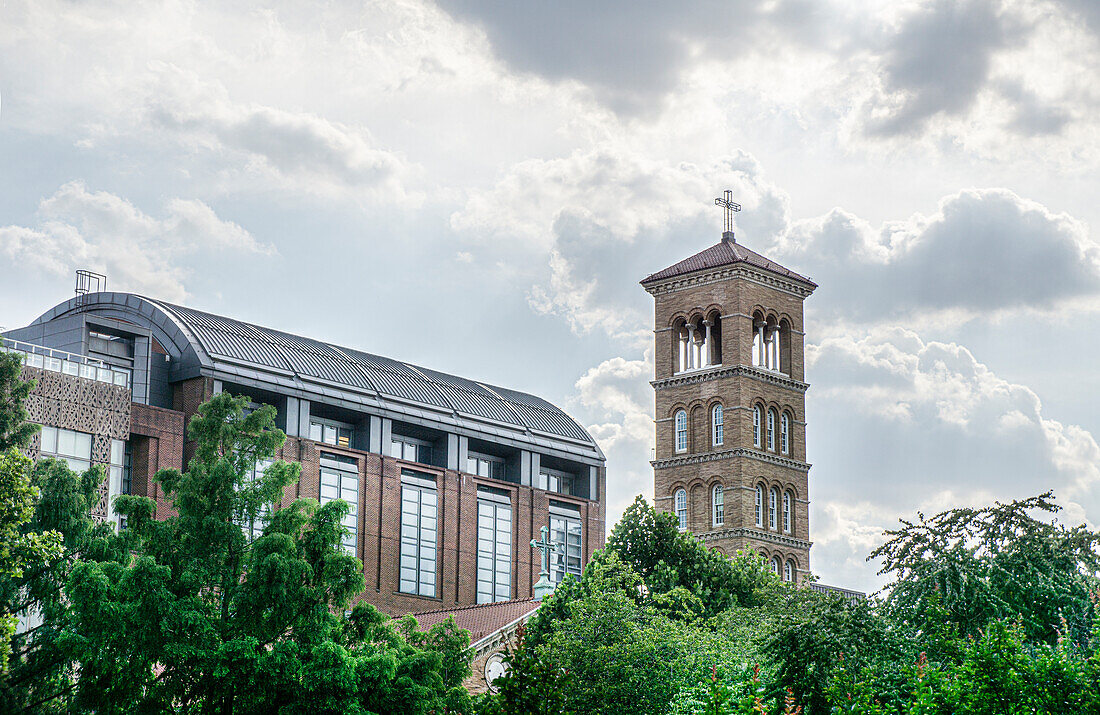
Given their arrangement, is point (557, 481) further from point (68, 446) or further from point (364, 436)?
point (68, 446)

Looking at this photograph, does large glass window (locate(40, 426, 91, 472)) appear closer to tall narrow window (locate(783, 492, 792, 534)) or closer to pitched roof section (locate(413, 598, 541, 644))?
pitched roof section (locate(413, 598, 541, 644))

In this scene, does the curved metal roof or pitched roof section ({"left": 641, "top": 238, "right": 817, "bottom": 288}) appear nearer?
the curved metal roof

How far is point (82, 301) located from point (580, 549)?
31734 mm

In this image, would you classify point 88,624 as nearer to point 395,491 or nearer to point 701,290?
point 395,491

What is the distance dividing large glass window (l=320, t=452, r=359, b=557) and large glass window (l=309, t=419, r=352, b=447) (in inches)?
44.8

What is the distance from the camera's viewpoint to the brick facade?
324 ft

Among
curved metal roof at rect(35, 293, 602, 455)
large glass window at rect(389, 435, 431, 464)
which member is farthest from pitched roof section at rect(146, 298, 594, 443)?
large glass window at rect(389, 435, 431, 464)

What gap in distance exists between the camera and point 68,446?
68.4m

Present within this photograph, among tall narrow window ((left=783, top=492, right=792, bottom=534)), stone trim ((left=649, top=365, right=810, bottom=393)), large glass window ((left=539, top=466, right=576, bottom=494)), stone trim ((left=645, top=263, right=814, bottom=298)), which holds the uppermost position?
stone trim ((left=645, top=263, right=814, bottom=298))

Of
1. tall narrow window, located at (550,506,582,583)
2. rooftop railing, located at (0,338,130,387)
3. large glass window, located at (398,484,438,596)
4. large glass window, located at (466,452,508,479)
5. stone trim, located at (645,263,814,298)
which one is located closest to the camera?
rooftop railing, located at (0,338,130,387)

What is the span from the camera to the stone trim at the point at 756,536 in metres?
96.9

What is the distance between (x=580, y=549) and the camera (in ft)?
319

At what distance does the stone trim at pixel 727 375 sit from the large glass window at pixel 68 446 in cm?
4244

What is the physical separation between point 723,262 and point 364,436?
27.1m
